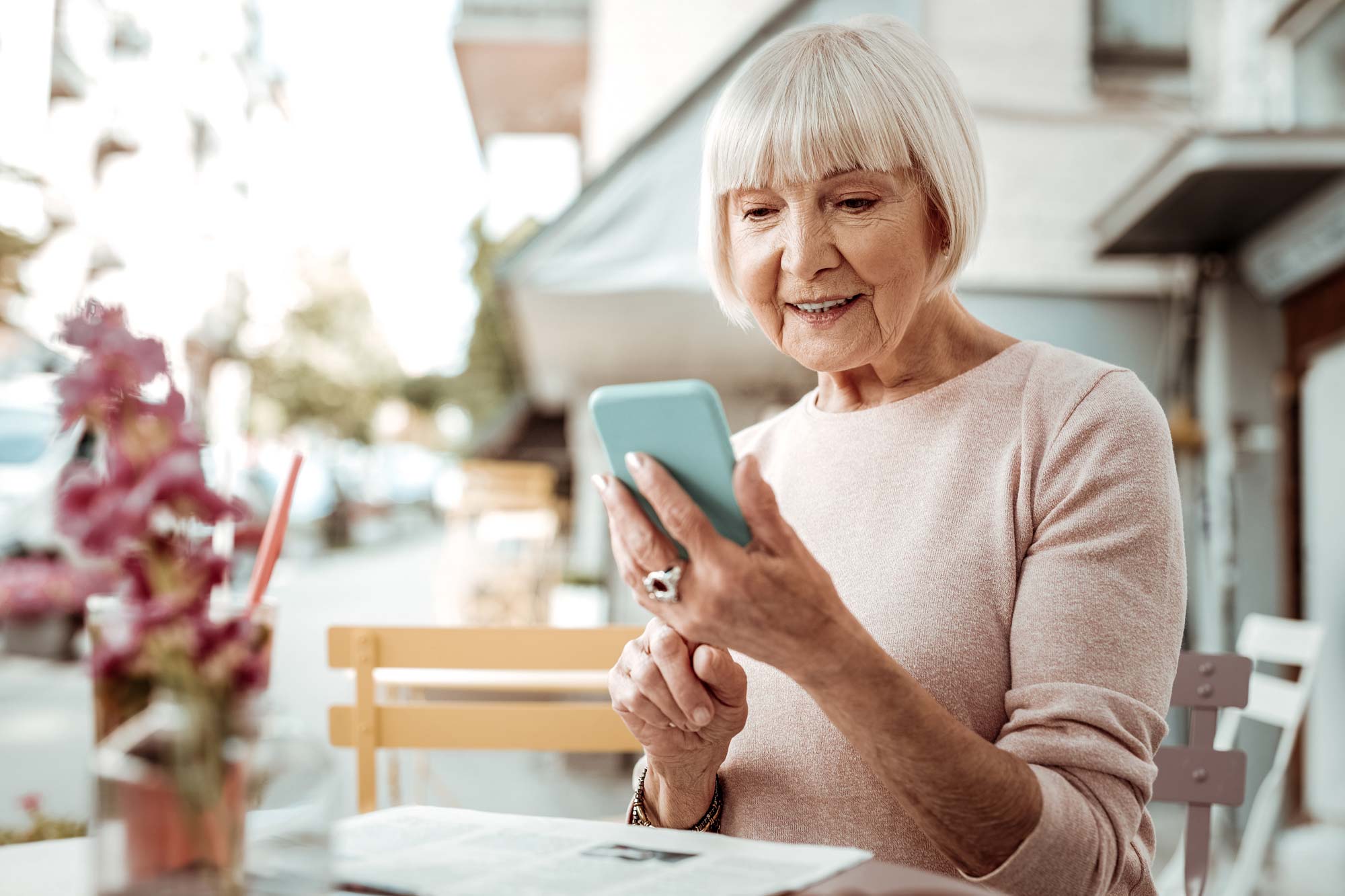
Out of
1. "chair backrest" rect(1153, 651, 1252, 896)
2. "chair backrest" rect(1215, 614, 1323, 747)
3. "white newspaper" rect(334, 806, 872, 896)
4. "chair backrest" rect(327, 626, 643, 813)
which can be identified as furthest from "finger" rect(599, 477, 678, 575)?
"chair backrest" rect(1215, 614, 1323, 747)

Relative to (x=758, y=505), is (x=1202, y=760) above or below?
below

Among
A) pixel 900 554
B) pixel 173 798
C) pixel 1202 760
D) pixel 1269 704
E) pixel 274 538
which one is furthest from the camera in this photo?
pixel 1269 704

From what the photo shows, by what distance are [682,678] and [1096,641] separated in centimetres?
44

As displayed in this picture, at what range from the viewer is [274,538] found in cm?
89

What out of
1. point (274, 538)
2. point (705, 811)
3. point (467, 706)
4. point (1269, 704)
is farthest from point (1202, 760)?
point (274, 538)

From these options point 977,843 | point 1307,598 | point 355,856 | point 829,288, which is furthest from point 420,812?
point 1307,598

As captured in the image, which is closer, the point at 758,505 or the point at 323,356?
the point at 758,505

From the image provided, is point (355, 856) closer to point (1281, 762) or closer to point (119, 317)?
point (119, 317)

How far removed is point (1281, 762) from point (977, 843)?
2.22 metres

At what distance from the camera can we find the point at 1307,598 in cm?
505

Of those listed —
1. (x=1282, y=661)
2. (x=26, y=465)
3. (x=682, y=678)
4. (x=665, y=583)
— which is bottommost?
(x=1282, y=661)

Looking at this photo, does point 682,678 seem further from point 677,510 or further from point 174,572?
point 174,572

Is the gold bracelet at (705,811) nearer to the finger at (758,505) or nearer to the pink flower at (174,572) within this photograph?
the finger at (758,505)

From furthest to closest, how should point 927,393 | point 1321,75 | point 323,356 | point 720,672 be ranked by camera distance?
point 323,356 < point 1321,75 < point 927,393 < point 720,672
